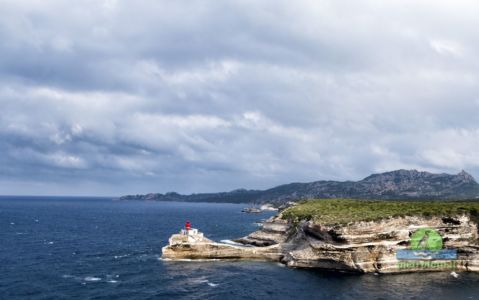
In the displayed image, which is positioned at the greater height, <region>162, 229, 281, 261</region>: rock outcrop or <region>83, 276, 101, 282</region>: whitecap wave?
<region>162, 229, 281, 261</region>: rock outcrop

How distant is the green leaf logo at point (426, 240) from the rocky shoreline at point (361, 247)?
773mm

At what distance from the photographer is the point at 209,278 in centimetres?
7862

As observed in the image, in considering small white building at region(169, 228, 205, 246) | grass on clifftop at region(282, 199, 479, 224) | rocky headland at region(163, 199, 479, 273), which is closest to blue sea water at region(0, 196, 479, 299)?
rocky headland at region(163, 199, 479, 273)

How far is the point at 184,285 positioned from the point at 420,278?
4107cm

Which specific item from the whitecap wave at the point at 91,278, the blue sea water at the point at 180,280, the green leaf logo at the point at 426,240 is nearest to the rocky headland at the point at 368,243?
the green leaf logo at the point at 426,240

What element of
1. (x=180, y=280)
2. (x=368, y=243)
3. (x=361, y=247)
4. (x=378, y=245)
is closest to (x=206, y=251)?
(x=180, y=280)

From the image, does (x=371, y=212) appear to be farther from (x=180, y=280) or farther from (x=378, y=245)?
(x=180, y=280)

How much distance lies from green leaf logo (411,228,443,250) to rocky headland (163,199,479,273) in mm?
600

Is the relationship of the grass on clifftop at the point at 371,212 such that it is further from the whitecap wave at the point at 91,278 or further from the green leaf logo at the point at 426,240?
the whitecap wave at the point at 91,278

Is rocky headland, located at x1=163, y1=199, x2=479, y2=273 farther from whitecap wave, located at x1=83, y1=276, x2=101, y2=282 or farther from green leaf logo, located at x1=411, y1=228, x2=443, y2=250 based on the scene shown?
whitecap wave, located at x1=83, y1=276, x2=101, y2=282

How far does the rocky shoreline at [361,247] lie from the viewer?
8188 cm

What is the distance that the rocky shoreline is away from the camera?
81875mm

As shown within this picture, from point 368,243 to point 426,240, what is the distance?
Result: 42.7 ft

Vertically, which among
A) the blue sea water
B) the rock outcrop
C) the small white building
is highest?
the small white building
